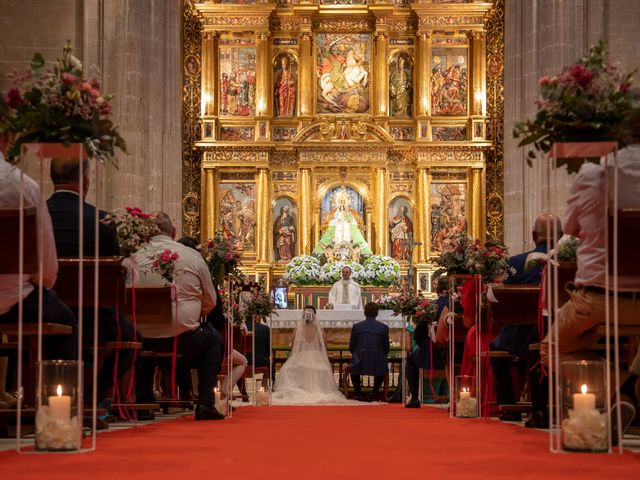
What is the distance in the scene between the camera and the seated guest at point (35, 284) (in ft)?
19.4

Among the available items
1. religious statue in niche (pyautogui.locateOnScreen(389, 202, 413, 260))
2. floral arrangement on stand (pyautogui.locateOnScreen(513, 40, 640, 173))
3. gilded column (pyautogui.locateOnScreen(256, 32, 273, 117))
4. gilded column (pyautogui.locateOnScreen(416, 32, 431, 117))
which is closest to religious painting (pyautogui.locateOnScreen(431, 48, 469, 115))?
gilded column (pyautogui.locateOnScreen(416, 32, 431, 117))

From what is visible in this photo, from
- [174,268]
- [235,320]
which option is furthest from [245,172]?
[174,268]

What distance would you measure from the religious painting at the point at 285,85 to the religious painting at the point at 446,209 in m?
3.61

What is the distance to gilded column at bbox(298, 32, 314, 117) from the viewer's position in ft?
84.0

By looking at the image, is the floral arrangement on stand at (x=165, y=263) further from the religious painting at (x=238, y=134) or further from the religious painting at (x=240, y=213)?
the religious painting at (x=238, y=134)

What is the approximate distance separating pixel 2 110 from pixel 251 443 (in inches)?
81.7

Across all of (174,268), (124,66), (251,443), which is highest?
(124,66)

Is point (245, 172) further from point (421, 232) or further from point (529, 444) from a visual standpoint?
point (529, 444)

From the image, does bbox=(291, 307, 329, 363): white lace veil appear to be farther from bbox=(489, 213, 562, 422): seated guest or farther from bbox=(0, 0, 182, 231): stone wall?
bbox=(489, 213, 562, 422): seated guest

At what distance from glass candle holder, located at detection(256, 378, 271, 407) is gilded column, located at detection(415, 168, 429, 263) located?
11501 millimetres

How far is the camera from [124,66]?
21.4 m

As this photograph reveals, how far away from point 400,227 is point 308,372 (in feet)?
31.2

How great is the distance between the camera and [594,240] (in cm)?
581

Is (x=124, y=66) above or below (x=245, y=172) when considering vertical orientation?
above
